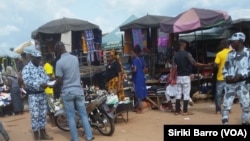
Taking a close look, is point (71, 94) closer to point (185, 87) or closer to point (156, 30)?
point (185, 87)

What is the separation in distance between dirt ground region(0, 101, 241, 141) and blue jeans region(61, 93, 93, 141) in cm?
54

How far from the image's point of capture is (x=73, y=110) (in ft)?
22.7

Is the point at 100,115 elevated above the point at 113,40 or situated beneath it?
situated beneath

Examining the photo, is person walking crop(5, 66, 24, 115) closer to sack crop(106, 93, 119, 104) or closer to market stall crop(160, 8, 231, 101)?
sack crop(106, 93, 119, 104)

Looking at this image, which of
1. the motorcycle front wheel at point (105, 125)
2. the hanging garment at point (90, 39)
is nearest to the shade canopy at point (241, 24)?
the hanging garment at point (90, 39)

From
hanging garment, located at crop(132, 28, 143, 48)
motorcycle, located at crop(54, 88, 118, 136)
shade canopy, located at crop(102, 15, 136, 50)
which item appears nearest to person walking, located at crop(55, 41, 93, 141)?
motorcycle, located at crop(54, 88, 118, 136)

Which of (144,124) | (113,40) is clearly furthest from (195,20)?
A: (113,40)

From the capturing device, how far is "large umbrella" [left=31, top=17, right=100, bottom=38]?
1256 cm

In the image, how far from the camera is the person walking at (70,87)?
679 centimetres

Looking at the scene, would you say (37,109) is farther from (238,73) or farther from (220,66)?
(220,66)

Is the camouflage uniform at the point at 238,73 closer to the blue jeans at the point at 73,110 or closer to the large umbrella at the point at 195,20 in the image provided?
the blue jeans at the point at 73,110

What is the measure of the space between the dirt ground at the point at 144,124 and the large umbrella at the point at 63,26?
3.50 m

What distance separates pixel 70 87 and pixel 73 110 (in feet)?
1.56

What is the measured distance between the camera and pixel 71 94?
682 centimetres
